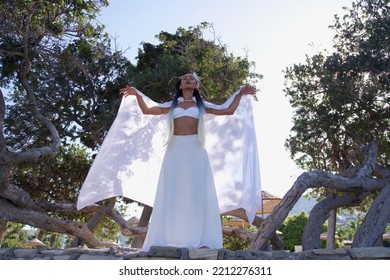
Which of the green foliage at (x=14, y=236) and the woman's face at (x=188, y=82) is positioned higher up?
the woman's face at (x=188, y=82)

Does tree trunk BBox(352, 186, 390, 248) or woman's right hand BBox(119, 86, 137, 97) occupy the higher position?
woman's right hand BBox(119, 86, 137, 97)

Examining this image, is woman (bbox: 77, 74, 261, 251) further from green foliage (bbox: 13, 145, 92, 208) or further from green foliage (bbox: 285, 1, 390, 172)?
green foliage (bbox: 13, 145, 92, 208)

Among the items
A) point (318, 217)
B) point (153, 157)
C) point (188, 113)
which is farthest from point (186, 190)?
point (318, 217)

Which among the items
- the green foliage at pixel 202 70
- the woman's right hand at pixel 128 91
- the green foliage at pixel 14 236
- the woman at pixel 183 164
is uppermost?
the green foliage at pixel 202 70

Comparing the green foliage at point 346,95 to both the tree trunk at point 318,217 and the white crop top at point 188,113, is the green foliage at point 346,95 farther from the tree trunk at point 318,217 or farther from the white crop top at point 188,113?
the white crop top at point 188,113

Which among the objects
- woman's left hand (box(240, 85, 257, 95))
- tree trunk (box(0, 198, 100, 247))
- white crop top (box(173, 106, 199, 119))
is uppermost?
woman's left hand (box(240, 85, 257, 95))

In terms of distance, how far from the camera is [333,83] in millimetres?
10617

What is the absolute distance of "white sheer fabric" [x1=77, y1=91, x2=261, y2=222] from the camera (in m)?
6.09

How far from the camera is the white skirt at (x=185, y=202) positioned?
17.8 ft

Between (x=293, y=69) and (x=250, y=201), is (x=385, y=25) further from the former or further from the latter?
(x=250, y=201)

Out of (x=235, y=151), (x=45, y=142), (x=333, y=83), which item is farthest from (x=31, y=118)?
(x=235, y=151)


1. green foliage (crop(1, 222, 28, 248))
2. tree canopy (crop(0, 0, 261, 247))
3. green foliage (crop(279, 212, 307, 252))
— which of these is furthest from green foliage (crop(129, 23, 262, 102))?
green foliage (crop(1, 222, 28, 248))

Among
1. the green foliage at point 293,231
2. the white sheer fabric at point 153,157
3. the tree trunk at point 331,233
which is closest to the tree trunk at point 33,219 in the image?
the white sheer fabric at point 153,157

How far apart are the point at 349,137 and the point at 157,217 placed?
7.21 m
